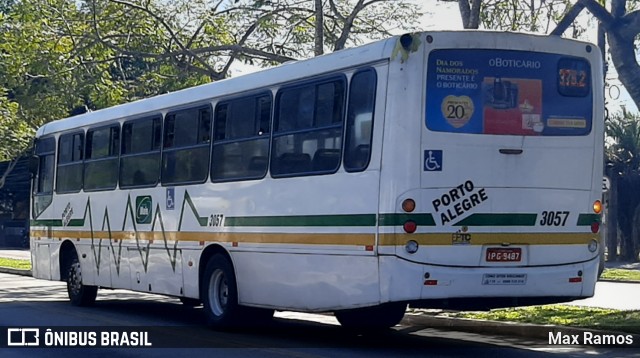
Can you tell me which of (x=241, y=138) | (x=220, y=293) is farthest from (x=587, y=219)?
(x=220, y=293)

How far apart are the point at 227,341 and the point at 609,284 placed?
14.5 m

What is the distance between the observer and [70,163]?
20.0m

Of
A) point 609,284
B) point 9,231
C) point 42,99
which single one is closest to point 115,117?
point 42,99

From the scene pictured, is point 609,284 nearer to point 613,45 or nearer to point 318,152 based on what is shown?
point 613,45

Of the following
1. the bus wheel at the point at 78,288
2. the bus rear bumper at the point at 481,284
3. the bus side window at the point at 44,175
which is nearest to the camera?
the bus rear bumper at the point at 481,284

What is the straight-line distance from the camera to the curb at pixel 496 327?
535 inches

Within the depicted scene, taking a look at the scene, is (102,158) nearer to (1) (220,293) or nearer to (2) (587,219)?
(1) (220,293)

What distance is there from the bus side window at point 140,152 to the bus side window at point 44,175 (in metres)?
3.22

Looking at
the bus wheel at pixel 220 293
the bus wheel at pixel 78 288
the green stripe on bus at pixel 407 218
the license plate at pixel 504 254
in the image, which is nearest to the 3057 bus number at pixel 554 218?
the license plate at pixel 504 254

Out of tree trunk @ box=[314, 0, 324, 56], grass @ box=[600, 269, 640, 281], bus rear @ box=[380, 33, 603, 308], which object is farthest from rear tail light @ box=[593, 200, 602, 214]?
grass @ box=[600, 269, 640, 281]

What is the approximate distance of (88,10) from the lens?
2220 cm

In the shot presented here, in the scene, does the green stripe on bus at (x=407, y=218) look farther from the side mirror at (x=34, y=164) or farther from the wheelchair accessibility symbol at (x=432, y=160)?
the side mirror at (x=34, y=164)

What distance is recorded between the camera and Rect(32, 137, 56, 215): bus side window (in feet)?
68.2

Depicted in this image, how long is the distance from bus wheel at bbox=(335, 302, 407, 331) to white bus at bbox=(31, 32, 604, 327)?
4 cm
